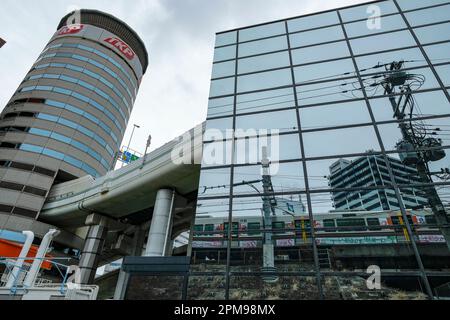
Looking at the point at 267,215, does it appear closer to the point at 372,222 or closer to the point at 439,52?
the point at 372,222

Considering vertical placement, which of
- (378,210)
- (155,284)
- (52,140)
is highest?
(52,140)

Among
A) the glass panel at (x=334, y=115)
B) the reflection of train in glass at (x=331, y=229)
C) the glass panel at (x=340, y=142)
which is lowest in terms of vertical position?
the reflection of train in glass at (x=331, y=229)

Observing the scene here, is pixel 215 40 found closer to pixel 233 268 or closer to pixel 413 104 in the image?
pixel 413 104

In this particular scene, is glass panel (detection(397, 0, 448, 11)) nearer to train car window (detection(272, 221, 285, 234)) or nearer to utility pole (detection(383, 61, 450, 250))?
utility pole (detection(383, 61, 450, 250))

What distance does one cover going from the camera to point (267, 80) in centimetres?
1902

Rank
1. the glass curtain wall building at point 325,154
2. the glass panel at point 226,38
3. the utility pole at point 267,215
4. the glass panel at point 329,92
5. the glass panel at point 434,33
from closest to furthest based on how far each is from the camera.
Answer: the glass curtain wall building at point 325,154, the utility pole at point 267,215, the glass panel at point 329,92, the glass panel at point 434,33, the glass panel at point 226,38

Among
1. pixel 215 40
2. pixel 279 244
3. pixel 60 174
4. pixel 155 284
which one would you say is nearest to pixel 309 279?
pixel 279 244

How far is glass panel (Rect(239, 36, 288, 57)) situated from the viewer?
2086 centimetres

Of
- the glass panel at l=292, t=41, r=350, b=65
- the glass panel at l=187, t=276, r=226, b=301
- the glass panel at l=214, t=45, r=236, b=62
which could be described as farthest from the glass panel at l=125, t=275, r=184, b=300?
the glass panel at l=214, t=45, r=236, b=62

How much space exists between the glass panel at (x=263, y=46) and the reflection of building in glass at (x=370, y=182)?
1099 cm

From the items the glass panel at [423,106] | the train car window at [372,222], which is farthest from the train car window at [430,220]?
the glass panel at [423,106]

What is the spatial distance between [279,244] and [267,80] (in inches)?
442

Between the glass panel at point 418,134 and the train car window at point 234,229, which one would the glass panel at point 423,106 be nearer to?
the glass panel at point 418,134

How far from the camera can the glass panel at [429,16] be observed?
714 inches
